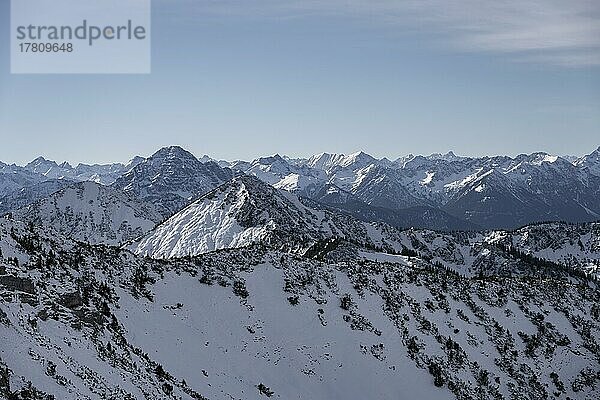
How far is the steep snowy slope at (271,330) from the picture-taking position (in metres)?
34.0

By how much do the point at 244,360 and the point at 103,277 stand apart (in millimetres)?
15931

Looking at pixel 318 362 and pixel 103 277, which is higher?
pixel 103 277

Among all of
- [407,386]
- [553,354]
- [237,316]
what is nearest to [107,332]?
[237,316]

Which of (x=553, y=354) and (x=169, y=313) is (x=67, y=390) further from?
(x=553, y=354)

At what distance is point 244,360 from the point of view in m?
50.5

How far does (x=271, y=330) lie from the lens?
5688 centimetres

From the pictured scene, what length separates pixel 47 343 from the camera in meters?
31.8

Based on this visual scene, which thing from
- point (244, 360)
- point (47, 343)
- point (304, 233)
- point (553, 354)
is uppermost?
point (47, 343)

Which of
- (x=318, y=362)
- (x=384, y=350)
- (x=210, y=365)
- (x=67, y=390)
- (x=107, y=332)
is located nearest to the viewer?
(x=67, y=390)

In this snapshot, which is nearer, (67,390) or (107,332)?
(67,390)

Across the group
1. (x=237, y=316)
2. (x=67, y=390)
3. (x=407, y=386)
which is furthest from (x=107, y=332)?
(x=407, y=386)

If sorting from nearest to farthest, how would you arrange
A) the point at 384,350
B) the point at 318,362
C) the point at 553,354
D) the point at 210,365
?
the point at 210,365 → the point at 318,362 → the point at 384,350 → the point at 553,354

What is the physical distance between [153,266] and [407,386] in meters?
31.0

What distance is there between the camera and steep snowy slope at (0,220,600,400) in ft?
112
